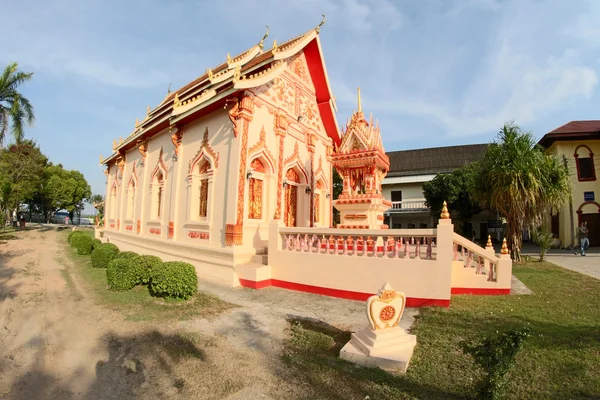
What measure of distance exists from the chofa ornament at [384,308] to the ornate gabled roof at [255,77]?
261 inches

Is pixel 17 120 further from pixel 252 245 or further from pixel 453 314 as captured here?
pixel 453 314

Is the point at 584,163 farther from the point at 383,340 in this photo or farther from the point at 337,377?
the point at 337,377

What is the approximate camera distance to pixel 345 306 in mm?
6598

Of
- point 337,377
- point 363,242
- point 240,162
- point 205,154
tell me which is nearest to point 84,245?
point 205,154

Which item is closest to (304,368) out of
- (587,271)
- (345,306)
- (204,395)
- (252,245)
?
(204,395)

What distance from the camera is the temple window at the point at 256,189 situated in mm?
9508

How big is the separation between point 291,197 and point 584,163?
2067cm

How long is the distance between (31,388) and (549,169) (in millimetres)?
15893

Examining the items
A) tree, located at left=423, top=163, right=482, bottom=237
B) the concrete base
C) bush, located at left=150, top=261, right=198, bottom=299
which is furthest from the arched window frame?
tree, located at left=423, top=163, right=482, bottom=237

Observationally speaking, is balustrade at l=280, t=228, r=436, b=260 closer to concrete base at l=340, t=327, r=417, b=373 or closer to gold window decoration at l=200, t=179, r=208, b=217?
concrete base at l=340, t=327, r=417, b=373

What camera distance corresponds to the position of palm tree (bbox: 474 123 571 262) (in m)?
12.0

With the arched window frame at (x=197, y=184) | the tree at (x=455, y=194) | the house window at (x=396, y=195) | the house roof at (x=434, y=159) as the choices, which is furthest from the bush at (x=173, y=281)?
the house roof at (x=434, y=159)

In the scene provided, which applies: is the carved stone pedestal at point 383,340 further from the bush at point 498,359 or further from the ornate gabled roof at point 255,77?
the ornate gabled roof at point 255,77

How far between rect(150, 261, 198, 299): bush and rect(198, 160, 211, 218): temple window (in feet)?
12.0
